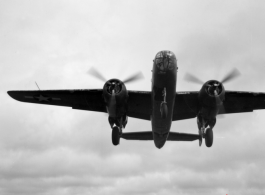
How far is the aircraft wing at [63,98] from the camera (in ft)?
65.6

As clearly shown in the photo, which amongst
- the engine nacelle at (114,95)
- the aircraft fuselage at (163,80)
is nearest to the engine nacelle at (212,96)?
the aircraft fuselage at (163,80)

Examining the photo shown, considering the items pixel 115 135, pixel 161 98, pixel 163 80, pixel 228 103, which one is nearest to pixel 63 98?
pixel 115 135

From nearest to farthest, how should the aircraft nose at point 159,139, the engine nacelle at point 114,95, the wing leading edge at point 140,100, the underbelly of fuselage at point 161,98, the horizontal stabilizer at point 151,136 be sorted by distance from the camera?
the underbelly of fuselage at point 161,98
the engine nacelle at point 114,95
the wing leading edge at point 140,100
the aircraft nose at point 159,139
the horizontal stabilizer at point 151,136

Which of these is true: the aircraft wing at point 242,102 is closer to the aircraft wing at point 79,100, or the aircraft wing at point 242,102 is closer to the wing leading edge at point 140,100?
the wing leading edge at point 140,100

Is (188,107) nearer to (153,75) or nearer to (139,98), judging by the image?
(139,98)

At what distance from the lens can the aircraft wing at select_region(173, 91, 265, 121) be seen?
747 inches

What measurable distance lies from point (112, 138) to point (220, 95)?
688 centimetres

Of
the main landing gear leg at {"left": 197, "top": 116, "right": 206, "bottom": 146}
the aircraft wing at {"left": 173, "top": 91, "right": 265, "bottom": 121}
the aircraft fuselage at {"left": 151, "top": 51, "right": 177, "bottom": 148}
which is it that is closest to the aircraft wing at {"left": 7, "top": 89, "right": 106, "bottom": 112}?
the aircraft fuselage at {"left": 151, "top": 51, "right": 177, "bottom": 148}

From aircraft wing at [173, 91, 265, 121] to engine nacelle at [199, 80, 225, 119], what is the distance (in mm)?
1251

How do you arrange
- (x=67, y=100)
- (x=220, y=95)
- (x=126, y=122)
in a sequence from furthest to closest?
(x=67, y=100)
(x=126, y=122)
(x=220, y=95)

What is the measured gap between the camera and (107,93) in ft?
54.5

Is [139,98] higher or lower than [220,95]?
higher

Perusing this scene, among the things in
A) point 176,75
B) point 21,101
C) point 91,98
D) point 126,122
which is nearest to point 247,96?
point 176,75

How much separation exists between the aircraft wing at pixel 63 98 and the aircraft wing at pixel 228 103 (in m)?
5.48
